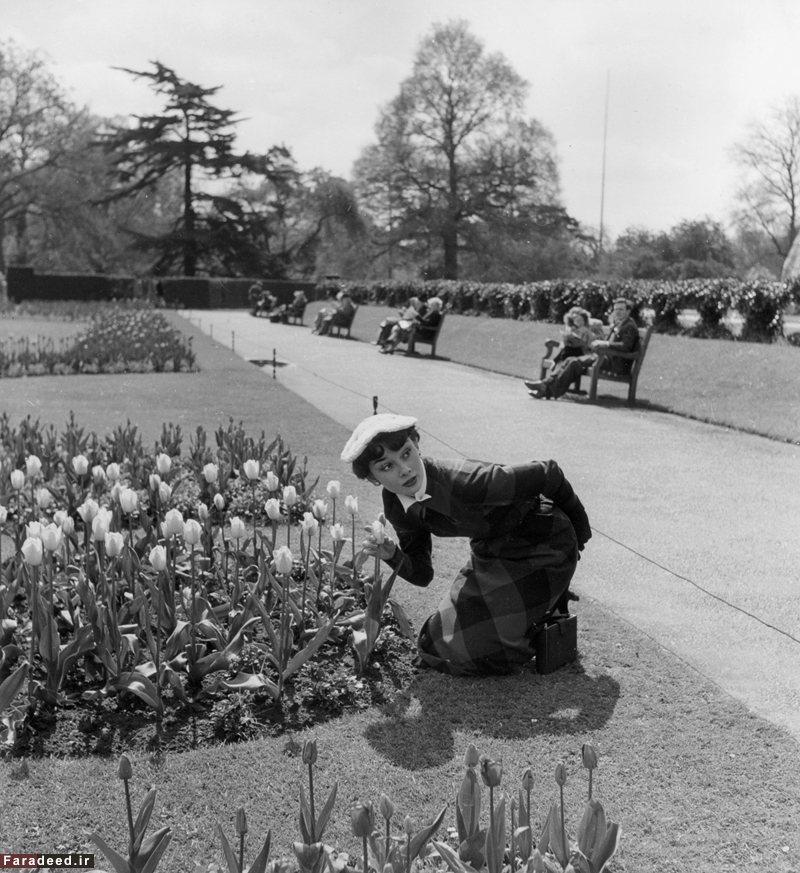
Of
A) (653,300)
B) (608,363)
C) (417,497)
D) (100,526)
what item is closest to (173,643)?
(100,526)

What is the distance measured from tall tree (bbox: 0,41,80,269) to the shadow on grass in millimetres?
31837

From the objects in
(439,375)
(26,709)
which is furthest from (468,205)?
(26,709)

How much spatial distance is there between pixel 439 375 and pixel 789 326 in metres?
4.73

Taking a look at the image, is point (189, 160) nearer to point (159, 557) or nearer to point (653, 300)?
point (653, 300)

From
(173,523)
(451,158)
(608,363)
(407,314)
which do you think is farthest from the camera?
(407,314)

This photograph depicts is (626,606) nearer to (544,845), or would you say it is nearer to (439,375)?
(544,845)

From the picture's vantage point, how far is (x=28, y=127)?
34.2 m

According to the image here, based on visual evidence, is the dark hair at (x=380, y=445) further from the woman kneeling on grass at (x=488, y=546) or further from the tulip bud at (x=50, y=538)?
the tulip bud at (x=50, y=538)

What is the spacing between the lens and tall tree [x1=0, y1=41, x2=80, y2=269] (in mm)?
32094

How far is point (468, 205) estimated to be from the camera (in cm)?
1593

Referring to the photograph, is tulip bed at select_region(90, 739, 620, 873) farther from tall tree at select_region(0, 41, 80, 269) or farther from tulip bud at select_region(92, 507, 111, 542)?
tall tree at select_region(0, 41, 80, 269)

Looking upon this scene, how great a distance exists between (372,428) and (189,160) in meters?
22.3

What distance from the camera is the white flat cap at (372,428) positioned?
3.00 m

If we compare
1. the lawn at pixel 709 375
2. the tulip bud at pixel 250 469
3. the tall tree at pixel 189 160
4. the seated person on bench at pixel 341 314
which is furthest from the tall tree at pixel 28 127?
the tulip bud at pixel 250 469
